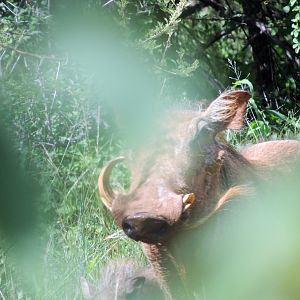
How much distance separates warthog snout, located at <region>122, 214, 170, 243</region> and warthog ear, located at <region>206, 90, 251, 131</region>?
59 centimetres

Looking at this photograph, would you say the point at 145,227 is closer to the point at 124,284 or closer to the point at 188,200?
the point at 188,200

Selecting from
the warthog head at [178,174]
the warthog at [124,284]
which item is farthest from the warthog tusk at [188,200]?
the warthog at [124,284]

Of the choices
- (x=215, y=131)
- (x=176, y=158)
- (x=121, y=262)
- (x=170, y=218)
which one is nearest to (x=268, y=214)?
(x=170, y=218)

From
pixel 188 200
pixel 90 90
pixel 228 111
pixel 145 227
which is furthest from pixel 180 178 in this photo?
pixel 90 90

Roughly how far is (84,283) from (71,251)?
38cm

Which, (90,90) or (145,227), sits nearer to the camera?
(145,227)

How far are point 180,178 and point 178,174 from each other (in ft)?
0.05

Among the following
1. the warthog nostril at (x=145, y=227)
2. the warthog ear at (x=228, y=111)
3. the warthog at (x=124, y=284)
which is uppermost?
the warthog ear at (x=228, y=111)

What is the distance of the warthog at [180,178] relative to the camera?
7.80 feet

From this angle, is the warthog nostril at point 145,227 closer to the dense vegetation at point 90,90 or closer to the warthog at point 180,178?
the warthog at point 180,178

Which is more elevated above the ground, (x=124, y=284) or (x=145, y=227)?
(x=145, y=227)

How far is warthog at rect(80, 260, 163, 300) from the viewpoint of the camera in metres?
3.18

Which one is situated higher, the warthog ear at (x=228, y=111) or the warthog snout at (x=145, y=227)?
the warthog ear at (x=228, y=111)

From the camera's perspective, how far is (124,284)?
3244 mm
